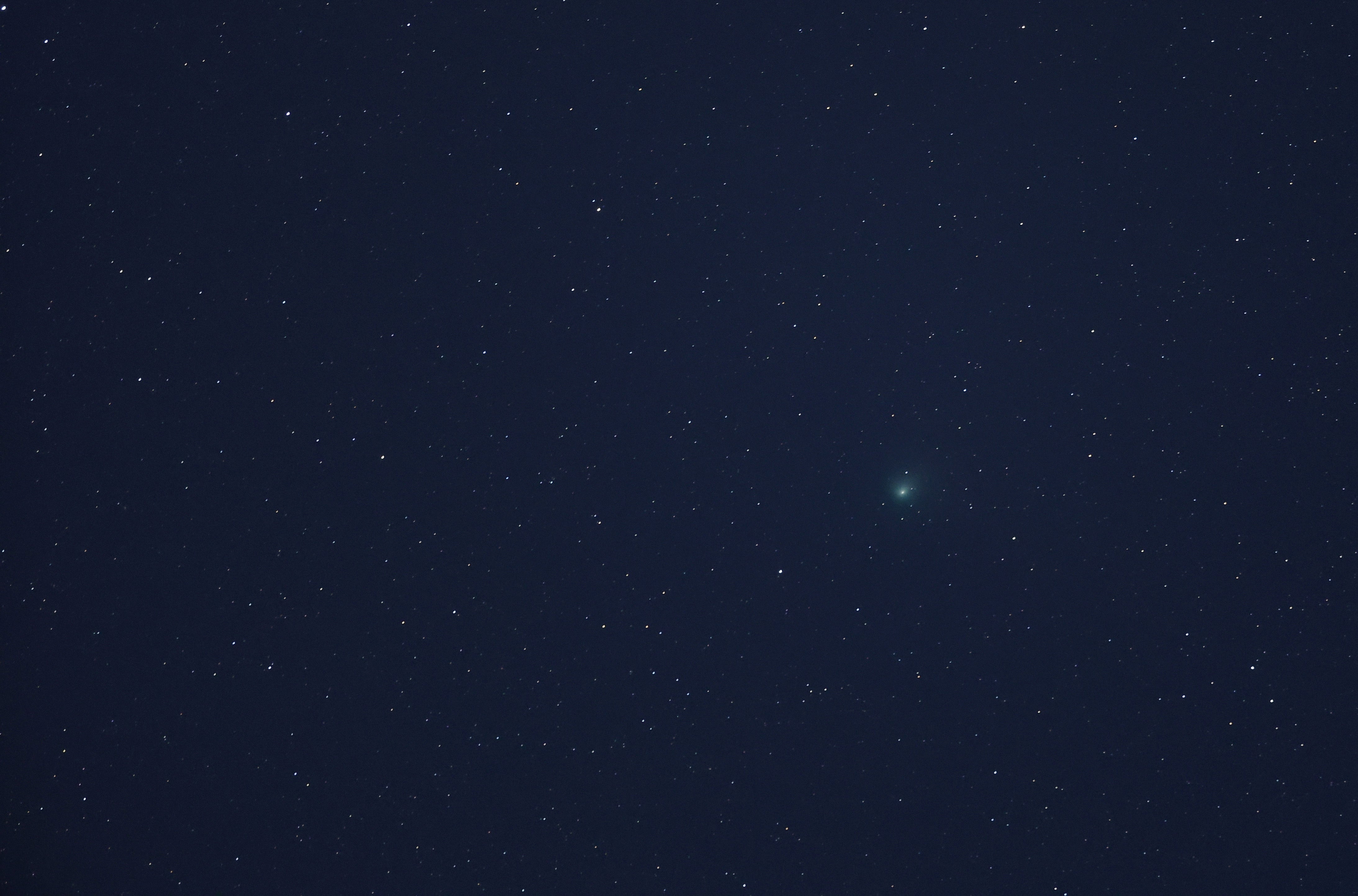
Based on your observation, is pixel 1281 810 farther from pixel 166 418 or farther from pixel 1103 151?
pixel 166 418

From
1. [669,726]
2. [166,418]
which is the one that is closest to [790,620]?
[669,726]

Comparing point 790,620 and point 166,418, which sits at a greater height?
point 166,418

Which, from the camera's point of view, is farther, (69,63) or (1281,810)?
(1281,810)

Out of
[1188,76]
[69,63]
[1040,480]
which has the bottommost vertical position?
[1040,480]

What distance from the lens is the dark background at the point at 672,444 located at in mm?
623

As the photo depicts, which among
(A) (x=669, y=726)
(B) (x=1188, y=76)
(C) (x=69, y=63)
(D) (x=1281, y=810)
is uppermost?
(C) (x=69, y=63)

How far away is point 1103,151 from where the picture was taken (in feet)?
2.15

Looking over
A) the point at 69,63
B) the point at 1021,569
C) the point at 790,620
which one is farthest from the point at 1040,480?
the point at 69,63

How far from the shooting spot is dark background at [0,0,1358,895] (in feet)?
2.04

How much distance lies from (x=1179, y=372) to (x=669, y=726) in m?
0.48

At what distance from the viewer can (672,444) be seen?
2.17 ft

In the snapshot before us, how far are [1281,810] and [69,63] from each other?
1.06m

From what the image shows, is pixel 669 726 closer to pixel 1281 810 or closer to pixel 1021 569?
pixel 1021 569

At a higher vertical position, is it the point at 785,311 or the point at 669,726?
the point at 785,311
